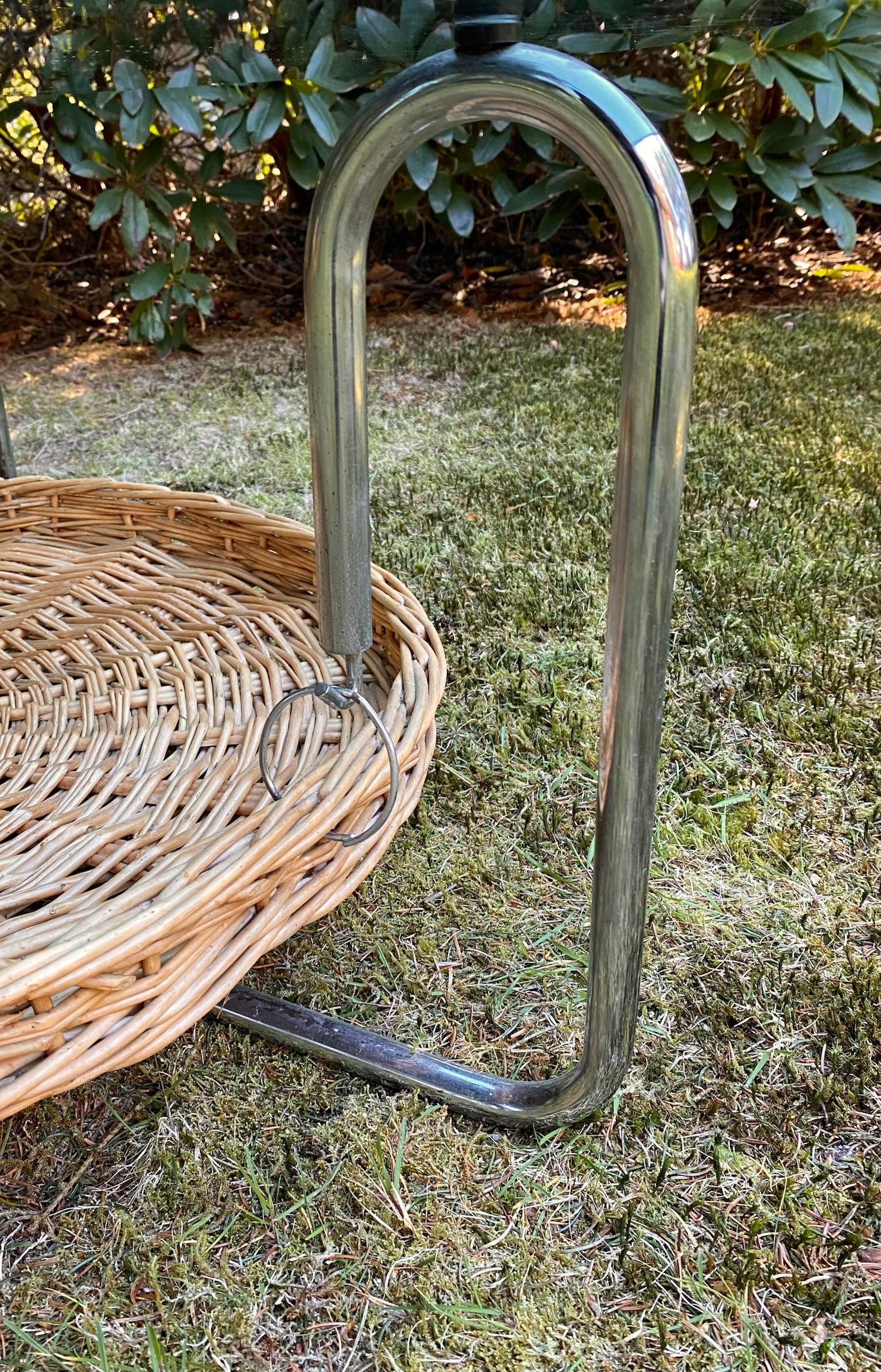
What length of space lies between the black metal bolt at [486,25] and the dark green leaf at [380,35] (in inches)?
7.4

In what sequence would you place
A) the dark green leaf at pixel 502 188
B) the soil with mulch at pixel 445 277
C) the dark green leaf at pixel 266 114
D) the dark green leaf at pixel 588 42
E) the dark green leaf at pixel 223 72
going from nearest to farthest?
the dark green leaf at pixel 588 42, the dark green leaf at pixel 223 72, the dark green leaf at pixel 266 114, the dark green leaf at pixel 502 188, the soil with mulch at pixel 445 277

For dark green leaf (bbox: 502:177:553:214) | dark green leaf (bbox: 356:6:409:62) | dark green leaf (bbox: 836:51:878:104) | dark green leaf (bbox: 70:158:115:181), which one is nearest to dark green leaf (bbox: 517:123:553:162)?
dark green leaf (bbox: 502:177:553:214)

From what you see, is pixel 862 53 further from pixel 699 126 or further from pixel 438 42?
pixel 438 42

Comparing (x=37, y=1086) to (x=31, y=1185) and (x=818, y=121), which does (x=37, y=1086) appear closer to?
(x=31, y=1185)

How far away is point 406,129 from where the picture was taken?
1.54 ft

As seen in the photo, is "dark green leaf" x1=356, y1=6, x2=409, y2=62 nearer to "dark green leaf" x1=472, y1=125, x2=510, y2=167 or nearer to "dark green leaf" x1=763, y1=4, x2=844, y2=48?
"dark green leaf" x1=763, y1=4, x2=844, y2=48

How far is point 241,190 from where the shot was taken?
7.18ft

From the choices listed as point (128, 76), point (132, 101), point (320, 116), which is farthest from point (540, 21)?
point (320, 116)

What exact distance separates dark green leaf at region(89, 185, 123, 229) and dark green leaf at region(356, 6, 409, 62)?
1.51 m

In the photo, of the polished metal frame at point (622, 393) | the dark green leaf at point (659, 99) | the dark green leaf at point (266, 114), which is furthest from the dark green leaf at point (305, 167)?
the polished metal frame at point (622, 393)

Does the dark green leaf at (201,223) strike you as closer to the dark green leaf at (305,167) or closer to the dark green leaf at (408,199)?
the dark green leaf at (305,167)

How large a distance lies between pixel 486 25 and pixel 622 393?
162mm

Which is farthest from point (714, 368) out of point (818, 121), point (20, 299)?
point (20, 299)

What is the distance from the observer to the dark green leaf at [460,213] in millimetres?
2268
